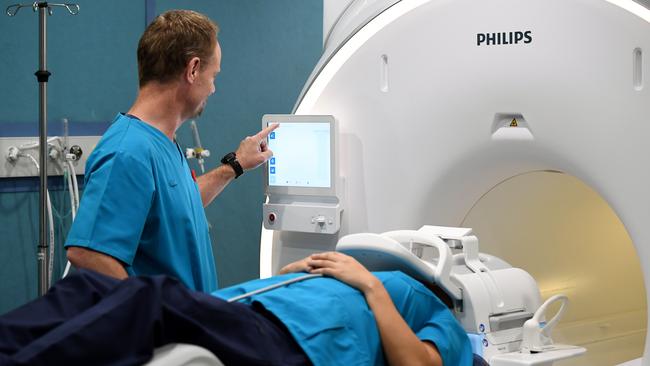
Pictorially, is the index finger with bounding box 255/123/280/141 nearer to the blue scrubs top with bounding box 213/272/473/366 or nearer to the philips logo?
the philips logo

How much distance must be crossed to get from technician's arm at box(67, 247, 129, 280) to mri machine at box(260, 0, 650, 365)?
885mm

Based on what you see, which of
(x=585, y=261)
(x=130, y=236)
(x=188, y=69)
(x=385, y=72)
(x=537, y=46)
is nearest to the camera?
(x=130, y=236)

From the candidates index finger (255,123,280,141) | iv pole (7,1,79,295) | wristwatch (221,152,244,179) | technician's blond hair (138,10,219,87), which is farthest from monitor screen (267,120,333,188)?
iv pole (7,1,79,295)

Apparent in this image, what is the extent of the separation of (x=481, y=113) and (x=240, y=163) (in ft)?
2.19

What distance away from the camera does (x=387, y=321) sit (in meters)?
1.79

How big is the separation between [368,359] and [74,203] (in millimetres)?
1711

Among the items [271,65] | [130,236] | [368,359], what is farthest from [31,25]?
[368,359]

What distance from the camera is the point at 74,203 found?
10.3ft

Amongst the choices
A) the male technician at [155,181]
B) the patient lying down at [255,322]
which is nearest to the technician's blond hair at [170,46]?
the male technician at [155,181]

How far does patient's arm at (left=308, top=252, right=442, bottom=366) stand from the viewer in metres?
1.77

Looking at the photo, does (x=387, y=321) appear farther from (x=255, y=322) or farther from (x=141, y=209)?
(x=141, y=209)

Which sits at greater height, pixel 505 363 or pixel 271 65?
pixel 271 65

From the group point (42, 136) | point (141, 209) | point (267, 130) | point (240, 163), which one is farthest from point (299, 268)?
point (42, 136)

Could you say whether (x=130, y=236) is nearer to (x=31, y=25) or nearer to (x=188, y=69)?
(x=188, y=69)
